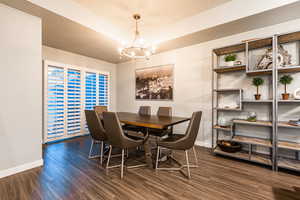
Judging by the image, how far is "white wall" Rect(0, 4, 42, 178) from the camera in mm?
1935

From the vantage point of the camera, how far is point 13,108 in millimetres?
2010

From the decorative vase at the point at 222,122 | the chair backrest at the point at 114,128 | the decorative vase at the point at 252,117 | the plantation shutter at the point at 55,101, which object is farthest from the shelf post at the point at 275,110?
the plantation shutter at the point at 55,101

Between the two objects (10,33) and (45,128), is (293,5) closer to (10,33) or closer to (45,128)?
(10,33)

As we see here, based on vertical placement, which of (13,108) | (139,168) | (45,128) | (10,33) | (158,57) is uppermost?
(158,57)

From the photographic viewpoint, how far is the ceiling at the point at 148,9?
240 cm

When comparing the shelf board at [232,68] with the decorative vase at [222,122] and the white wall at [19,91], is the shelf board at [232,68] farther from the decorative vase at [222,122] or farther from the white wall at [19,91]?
the white wall at [19,91]

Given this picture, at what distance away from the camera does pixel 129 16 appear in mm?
2770

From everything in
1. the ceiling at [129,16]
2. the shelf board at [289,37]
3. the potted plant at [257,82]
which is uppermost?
the ceiling at [129,16]

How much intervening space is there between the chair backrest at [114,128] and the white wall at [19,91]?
1.31 m

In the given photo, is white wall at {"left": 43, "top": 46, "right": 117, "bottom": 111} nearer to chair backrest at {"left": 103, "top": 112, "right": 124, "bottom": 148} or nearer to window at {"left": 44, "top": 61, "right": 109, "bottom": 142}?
window at {"left": 44, "top": 61, "right": 109, "bottom": 142}

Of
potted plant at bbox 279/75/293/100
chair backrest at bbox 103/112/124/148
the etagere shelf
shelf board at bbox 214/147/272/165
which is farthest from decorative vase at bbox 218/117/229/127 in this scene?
chair backrest at bbox 103/112/124/148

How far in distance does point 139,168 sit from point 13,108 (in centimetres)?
215

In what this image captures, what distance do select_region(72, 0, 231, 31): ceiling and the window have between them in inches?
78.6

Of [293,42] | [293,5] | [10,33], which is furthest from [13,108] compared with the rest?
[293,42]
